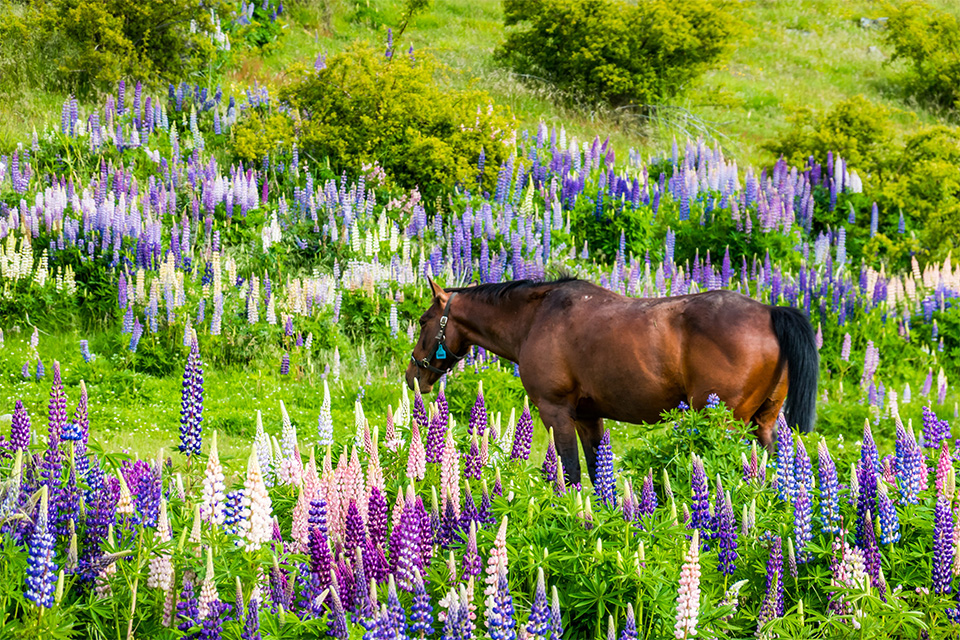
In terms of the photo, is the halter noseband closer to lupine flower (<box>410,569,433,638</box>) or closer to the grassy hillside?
lupine flower (<box>410,569,433,638</box>)

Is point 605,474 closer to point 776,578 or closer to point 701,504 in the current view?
point 701,504

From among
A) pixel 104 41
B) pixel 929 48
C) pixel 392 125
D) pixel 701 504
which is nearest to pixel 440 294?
pixel 701 504

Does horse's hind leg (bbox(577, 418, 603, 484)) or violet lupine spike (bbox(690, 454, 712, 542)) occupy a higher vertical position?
violet lupine spike (bbox(690, 454, 712, 542))

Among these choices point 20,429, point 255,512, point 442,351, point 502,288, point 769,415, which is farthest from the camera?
point 442,351

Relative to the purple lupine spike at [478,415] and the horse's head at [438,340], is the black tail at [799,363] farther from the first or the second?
the horse's head at [438,340]

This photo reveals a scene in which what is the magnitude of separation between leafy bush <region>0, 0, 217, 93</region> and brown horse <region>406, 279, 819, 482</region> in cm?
1164

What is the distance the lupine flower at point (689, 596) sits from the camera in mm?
3664

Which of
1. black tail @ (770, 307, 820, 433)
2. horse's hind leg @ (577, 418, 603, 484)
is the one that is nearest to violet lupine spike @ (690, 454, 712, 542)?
black tail @ (770, 307, 820, 433)

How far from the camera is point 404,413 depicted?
6375 mm

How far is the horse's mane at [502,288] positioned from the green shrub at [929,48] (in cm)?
2511

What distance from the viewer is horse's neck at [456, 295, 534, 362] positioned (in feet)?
30.0

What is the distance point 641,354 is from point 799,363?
4.09 feet

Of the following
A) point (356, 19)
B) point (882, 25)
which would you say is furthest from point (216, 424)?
point (882, 25)

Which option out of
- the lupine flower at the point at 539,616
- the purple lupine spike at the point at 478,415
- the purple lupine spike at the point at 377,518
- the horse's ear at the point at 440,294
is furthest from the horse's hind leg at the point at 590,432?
the lupine flower at the point at 539,616
